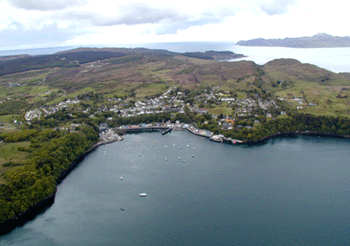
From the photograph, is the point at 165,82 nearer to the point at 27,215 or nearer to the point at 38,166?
the point at 38,166

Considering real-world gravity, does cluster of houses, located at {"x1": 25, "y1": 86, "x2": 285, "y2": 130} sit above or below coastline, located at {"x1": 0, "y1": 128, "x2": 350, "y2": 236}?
above

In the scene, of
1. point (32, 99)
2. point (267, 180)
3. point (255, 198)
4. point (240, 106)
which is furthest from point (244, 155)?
point (32, 99)

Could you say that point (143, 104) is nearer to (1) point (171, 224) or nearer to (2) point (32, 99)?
(2) point (32, 99)

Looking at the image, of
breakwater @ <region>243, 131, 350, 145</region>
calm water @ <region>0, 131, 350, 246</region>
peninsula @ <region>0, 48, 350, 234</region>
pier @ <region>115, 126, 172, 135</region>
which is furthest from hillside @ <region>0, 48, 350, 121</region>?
calm water @ <region>0, 131, 350, 246</region>

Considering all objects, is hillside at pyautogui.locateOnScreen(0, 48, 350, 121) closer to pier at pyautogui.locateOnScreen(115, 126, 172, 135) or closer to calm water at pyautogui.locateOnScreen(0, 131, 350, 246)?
pier at pyautogui.locateOnScreen(115, 126, 172, 135)

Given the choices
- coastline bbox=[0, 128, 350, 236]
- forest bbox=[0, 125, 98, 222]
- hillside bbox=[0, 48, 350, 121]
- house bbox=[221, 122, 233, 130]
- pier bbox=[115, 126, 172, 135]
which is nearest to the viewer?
coastline bbox=[0, 128, 350, 236]

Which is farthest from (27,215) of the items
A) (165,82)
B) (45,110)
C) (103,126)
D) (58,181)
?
(165,82)

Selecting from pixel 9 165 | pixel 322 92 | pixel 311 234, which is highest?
pixel 322 92

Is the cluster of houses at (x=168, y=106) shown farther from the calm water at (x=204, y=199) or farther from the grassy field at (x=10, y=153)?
the grassy field at (x=10, y=153)
